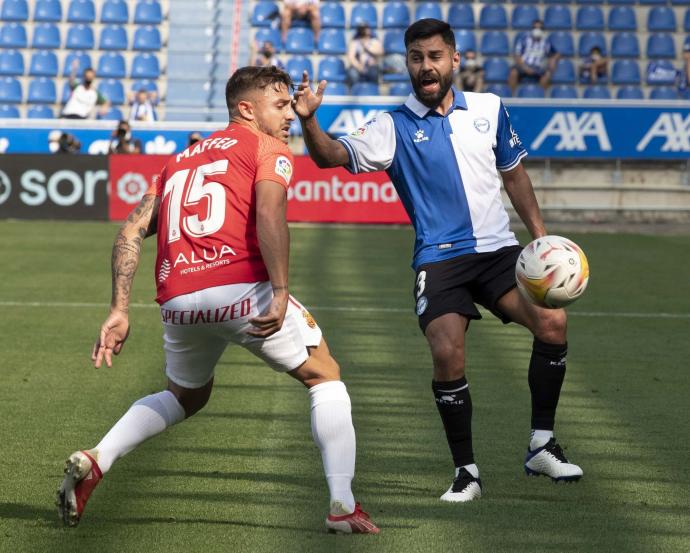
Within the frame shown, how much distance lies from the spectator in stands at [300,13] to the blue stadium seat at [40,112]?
4.63 metres

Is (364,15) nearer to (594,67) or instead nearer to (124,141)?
(594,67)

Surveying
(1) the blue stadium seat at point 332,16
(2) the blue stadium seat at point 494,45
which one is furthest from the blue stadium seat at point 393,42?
(2) the blue stadium seat at point 494,45

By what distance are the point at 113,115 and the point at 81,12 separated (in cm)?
315

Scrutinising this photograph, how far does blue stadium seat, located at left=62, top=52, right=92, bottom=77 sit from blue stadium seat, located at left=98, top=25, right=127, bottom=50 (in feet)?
1.42

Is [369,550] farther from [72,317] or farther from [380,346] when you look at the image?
[72,317]

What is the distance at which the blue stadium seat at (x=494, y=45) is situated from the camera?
24.3m

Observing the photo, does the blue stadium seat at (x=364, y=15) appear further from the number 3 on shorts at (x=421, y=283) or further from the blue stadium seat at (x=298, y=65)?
the number 3 on shorts at (x=421, y=283)

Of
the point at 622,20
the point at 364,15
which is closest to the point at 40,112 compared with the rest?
the point at 364,15

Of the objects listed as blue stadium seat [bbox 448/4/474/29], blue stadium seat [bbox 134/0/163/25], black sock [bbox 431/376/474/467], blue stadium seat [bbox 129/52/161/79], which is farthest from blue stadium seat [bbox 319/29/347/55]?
black sock [bbox 431/376/474/467]

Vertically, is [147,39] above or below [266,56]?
above

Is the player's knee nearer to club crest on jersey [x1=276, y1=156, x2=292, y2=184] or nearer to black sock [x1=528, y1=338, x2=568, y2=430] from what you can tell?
black sock [x1=528, y1=338, x2=568, y2=430]

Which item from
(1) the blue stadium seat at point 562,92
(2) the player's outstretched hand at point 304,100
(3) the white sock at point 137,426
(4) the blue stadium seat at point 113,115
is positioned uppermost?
(2) the player's outstretched hand at point 304,100

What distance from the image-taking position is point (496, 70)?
78.4ft

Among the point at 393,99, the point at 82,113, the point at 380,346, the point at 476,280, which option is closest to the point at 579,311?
the point at 380,346
